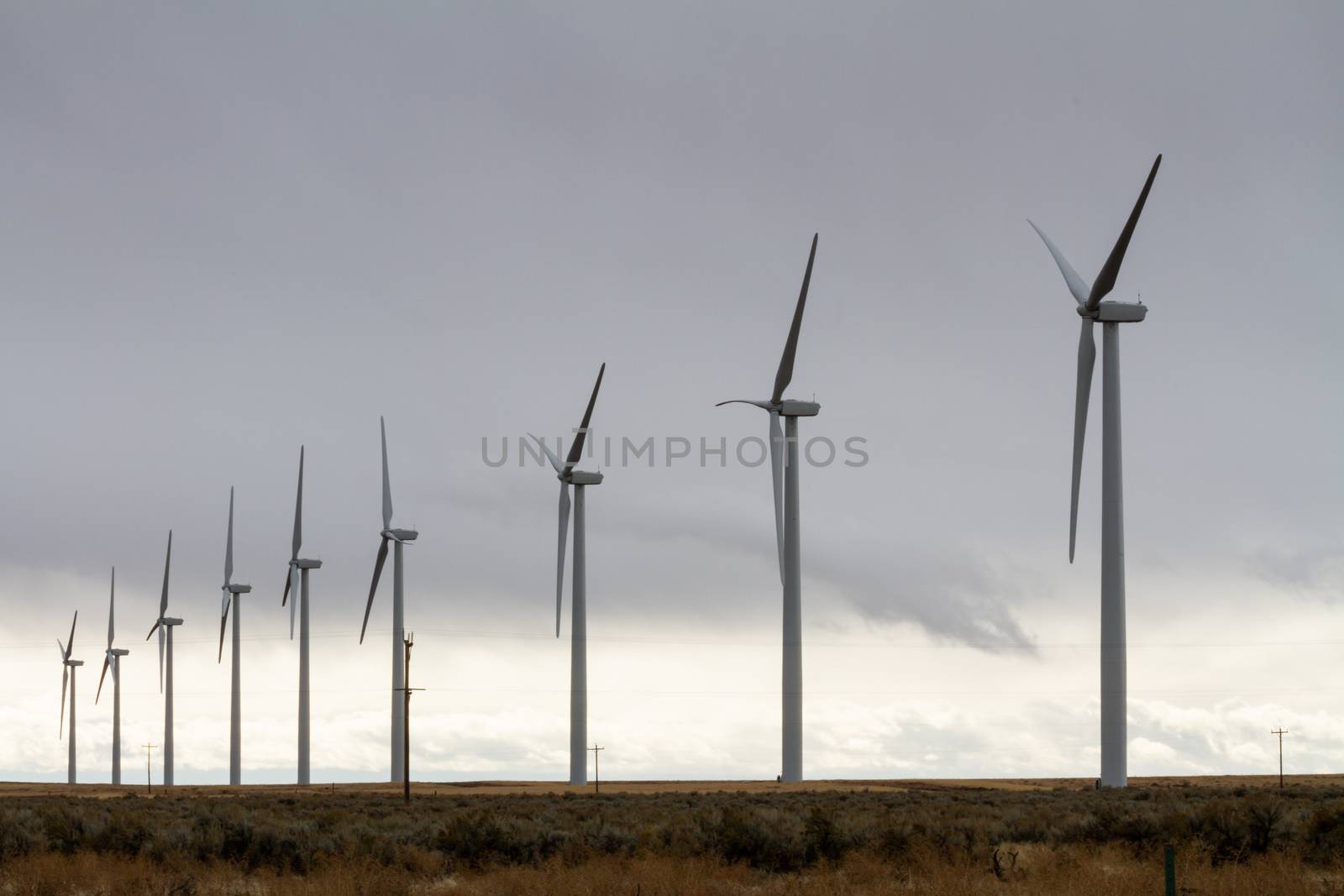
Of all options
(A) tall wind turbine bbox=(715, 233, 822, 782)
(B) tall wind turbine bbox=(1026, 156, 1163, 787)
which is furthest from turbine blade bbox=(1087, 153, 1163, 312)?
(A) tall wind turbine bbox=(715, 233, 822, 782)

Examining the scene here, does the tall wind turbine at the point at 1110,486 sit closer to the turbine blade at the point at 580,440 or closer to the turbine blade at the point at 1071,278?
the turbine blade at the point at 1071,278

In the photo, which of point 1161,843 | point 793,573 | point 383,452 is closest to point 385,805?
point 793,573

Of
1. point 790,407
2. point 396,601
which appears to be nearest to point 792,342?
point 790,407

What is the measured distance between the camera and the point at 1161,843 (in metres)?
37.4

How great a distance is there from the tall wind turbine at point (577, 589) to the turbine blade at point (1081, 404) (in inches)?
1482

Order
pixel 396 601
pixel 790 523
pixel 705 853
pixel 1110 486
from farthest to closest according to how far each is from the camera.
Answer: pixel 396 601 < pixel 790 523 < pixel 1110 486 < pixel 705 853

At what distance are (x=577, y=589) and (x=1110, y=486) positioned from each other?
4321cm

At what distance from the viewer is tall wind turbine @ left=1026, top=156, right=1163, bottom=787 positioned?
75.0 metres

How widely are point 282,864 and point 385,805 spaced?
107ft

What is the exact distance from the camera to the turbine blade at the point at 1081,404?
7588cm

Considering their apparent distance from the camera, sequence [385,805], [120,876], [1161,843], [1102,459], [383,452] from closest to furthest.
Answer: [120,876] < [1161,843] < [385,805] < [1102,459] < [383,452]

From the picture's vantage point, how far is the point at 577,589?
109 meters

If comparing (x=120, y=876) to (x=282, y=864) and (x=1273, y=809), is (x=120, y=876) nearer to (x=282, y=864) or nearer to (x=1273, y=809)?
(x=282, y=864)

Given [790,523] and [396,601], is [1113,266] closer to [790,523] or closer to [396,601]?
[790,523]
